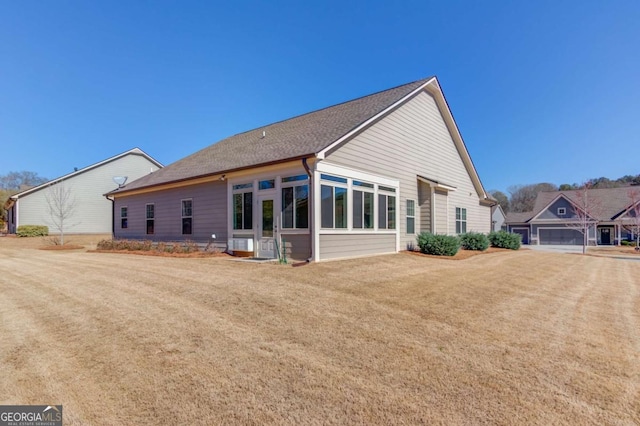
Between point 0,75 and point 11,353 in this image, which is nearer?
point 11,353

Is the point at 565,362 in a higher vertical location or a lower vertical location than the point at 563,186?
lower

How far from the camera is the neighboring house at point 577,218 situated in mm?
35625

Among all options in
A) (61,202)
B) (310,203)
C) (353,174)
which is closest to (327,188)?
(310,203)

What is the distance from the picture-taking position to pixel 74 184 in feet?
88.8

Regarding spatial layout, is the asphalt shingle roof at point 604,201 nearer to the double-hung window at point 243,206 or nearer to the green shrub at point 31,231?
the double-hung window at point 243,206

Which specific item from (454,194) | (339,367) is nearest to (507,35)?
(454,194)

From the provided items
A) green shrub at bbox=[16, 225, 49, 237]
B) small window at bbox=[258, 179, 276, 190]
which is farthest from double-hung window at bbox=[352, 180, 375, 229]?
green shrub at bbox=[16, 225, 49, 237]

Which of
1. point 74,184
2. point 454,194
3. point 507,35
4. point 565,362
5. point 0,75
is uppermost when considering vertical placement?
point 507,35

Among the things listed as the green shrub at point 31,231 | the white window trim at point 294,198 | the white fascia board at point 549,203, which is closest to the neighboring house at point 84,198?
the green shrub at point 31,231

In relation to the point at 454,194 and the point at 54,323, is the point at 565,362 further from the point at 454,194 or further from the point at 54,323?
the point at 454,194

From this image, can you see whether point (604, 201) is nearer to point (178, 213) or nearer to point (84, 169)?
point (178, 213)

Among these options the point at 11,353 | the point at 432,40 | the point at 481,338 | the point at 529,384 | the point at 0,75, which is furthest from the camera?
the point at 432,40

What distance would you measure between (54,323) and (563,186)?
78.2 metres

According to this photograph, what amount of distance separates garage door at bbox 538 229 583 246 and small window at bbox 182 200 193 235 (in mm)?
41823
